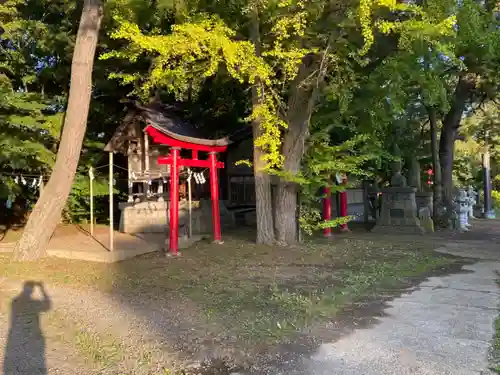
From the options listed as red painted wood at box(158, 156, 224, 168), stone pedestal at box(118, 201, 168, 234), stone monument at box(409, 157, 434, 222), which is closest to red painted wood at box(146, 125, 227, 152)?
red painted wood at box(158, 156, 224, 168)

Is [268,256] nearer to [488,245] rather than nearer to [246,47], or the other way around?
[246,47]

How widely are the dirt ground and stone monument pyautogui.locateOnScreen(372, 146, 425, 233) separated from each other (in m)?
4.03

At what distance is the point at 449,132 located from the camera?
18672mm

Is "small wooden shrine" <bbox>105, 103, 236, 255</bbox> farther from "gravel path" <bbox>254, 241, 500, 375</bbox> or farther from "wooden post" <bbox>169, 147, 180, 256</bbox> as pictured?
"gravel path" <bbox>254, 241, 500, 375</bbox>

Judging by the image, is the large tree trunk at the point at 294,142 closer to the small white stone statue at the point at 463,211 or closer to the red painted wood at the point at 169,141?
the red painted wood at the point at 169,141

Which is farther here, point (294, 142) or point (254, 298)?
point (294, 142)

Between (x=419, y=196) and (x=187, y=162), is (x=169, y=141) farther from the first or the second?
(x=419, y=196)

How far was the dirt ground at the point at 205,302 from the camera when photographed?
496cm

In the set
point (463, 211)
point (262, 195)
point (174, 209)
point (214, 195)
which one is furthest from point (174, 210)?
point (463, 211)

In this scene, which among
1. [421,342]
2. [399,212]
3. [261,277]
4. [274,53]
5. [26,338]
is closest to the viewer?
[421,342]

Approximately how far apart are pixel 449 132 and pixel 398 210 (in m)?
4.26

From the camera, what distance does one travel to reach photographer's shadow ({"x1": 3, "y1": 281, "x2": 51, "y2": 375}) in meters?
4.56

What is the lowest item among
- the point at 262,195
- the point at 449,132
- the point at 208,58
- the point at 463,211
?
the point at 463,211

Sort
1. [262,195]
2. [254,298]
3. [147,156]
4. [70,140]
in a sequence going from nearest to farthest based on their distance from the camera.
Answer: [254,298]
[70,140]
[262,195]
[147,156]
